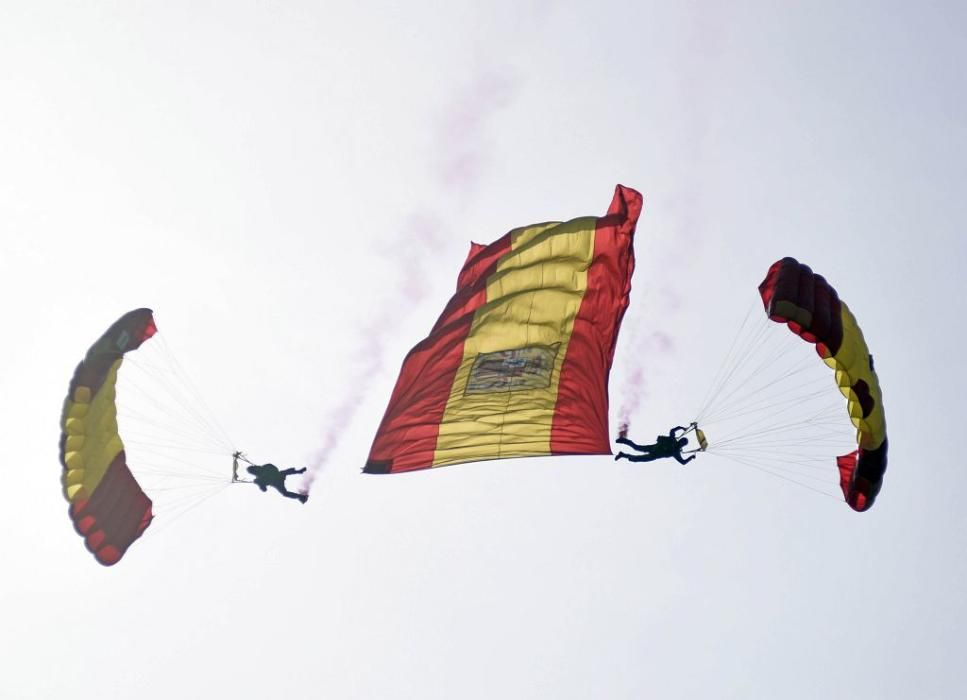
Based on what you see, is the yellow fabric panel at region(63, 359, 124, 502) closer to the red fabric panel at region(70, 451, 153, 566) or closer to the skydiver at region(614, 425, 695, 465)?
the red fabric panel at region(70, 451, 153, 566)

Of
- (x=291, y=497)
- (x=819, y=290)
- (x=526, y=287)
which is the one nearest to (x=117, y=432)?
(x=291, y=497)

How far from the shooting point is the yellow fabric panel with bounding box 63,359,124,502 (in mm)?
16031

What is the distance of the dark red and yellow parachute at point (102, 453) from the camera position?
16.1 meters

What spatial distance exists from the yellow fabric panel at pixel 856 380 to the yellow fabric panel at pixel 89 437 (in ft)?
30.2

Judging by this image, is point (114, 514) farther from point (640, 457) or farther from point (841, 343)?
point (841, 343)

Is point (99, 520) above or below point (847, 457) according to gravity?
below

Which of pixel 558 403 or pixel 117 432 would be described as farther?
pixel 117 432

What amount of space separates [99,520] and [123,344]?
233 centimetres

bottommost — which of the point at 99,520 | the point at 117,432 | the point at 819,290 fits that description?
the point at 99,520

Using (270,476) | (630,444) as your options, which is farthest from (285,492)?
(630,444)

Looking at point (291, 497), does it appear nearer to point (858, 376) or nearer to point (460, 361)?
point (460, 361)

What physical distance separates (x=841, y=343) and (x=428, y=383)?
5.09 metres

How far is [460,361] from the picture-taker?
15711 millimetres

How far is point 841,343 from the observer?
15.4 metres
